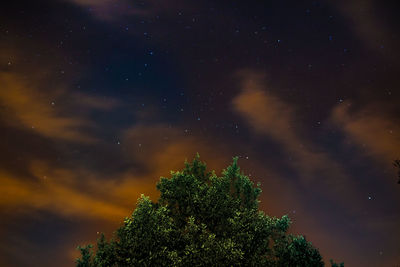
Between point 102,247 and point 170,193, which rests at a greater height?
point 170,193

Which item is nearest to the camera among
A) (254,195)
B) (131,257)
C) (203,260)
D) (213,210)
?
(203,260)

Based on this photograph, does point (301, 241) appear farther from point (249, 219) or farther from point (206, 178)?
point (206, 178)

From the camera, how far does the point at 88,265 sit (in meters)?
28.9

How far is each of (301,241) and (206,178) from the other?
984 centimetres

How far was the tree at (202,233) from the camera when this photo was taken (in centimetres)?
2561

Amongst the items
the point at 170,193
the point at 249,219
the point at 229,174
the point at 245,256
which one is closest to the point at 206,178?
the point at 229,174

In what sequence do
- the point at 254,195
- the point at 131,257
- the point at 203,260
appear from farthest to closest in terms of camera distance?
the point at 254,195 < the point at 131,257 < the point at 203,260

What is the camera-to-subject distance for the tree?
25.6 meters

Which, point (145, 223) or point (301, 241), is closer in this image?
point (145, 223)

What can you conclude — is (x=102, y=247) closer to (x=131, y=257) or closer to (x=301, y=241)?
(x=131, y=257)

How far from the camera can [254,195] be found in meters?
32.1

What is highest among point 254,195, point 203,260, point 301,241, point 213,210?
point 254,195

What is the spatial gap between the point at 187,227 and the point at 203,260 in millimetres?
2886

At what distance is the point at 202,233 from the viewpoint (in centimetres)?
2672
